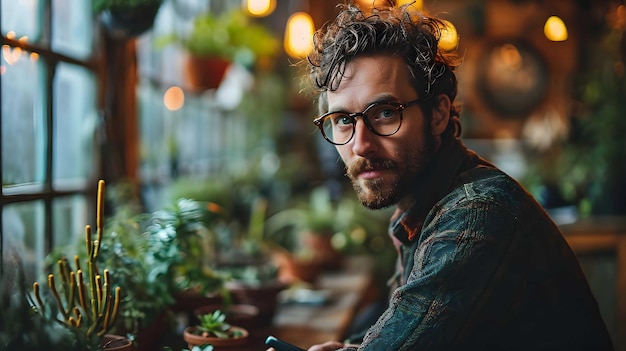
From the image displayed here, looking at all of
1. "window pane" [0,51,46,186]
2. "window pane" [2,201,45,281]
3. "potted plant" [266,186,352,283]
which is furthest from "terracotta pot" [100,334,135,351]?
"potted plant" [266,186,352,283]

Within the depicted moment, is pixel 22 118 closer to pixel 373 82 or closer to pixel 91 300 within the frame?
pixel 91 300

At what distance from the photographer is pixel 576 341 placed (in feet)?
4.67

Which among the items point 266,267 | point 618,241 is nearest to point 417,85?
point 266,267

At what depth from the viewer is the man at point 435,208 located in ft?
4.24

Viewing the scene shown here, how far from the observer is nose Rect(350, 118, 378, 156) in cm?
150

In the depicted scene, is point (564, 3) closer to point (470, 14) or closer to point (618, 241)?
point (470, 14)

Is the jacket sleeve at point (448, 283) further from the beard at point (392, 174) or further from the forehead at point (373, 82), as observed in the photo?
the forehead at point (373, 82)

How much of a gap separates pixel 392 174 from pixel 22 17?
1258mm

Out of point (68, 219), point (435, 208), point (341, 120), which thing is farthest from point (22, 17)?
point (435, 208)

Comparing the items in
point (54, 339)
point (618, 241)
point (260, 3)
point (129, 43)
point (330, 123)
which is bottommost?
point (618, 241)

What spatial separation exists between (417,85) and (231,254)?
1679mm

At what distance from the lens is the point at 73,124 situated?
8.71 ft

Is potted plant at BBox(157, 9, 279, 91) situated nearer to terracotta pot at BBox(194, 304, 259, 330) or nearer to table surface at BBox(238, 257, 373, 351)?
table surface at BBox(238, 257, 373, 351)

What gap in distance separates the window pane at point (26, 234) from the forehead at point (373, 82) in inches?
37.5
